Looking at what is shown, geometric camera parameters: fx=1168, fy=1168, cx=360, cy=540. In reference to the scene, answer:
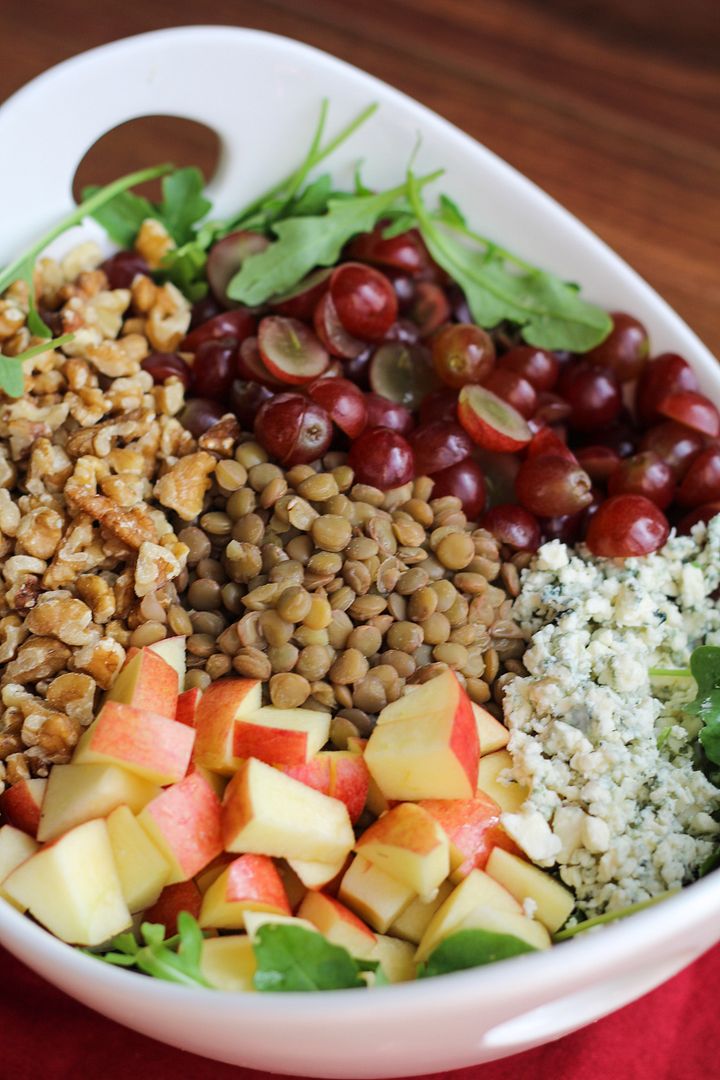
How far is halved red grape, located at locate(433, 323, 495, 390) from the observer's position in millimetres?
1582

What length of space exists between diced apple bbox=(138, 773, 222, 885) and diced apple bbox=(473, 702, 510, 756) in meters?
0.31

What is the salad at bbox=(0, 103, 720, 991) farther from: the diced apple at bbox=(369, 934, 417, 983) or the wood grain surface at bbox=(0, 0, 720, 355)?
the wood grain surface at bbox=(0, 0, 720, 355)

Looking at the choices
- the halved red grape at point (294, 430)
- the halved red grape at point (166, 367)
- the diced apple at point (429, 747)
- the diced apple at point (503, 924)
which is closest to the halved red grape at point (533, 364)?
the halved red grape at point (294, 430)

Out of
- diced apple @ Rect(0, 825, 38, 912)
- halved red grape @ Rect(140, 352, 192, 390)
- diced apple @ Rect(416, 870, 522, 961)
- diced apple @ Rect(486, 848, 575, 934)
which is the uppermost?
halved red grape @ Rect(140, 352, 192, 390)

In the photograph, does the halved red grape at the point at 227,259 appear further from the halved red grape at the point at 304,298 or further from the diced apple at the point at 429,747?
the diced apple at the point at 429,747

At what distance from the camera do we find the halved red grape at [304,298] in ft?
5.40

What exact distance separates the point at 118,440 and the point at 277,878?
588 millimetres

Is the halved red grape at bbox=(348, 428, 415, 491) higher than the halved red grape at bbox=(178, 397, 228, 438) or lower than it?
lower

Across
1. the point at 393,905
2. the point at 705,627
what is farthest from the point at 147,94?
the point at 393,905

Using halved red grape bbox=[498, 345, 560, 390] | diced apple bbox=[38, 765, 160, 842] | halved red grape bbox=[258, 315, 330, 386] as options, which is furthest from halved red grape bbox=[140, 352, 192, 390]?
diced apple bbox=[38, 765, 160, 842]

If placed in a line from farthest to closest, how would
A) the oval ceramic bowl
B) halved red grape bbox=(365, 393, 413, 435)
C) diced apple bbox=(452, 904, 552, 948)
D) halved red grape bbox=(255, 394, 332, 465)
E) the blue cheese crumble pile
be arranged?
1. halved red grape bbox=(365, 393, 413, 435)
2. halved red grape bbox=(255, 394, 332, 465)
3. the blue cheese crumble pile
4. diced apple bbox=(452, 904, 552, 948)
5. the oval ceramic bowl

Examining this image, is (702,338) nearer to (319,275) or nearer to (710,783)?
(319,275)

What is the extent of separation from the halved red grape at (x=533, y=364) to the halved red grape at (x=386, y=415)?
20 centimetres

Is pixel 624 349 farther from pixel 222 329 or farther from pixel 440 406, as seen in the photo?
pixel 222 329
